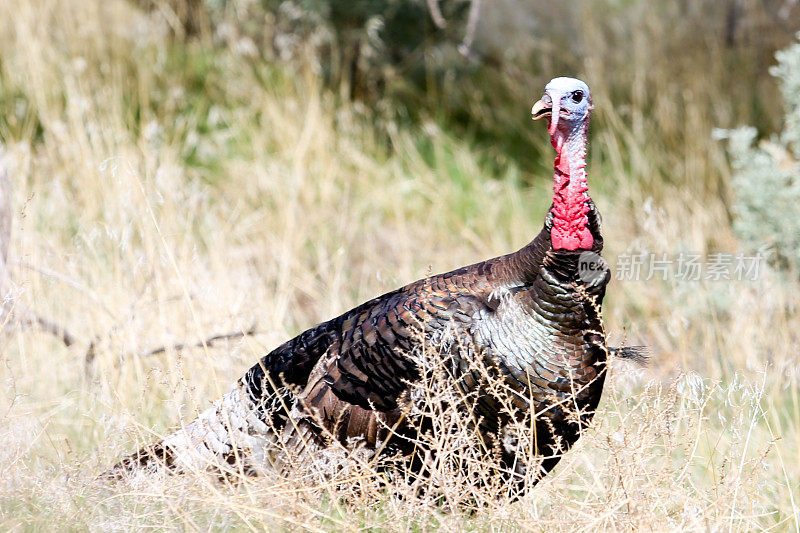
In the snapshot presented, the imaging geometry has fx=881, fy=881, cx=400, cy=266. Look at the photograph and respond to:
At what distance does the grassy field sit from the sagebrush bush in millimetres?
258

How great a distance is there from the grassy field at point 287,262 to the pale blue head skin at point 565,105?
680mm

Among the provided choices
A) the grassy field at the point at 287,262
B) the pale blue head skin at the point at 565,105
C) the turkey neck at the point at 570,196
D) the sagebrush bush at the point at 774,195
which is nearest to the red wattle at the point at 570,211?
the turkey neck at the point at 570,196

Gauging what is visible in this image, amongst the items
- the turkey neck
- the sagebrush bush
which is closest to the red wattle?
the turkey neck

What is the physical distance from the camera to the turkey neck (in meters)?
2.40

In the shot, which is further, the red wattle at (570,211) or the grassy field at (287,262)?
the red wattle at (570,211)

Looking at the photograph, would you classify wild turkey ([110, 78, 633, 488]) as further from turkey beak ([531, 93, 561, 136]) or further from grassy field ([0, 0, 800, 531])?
grassy field ([0, 0, 800, 531])

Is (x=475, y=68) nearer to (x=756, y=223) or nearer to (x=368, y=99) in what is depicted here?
(x=368, y=99)

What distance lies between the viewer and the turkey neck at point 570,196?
94.5 inches

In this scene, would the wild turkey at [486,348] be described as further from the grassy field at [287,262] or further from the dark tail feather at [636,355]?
the dark tail feather at [636,355]

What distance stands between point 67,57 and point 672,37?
4.15m

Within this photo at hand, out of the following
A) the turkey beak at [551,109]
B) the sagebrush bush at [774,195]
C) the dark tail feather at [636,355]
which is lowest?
the dark tail feather at [636,355]

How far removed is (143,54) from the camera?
5891 millimetres

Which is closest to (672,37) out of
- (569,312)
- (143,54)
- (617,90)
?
(617,90)

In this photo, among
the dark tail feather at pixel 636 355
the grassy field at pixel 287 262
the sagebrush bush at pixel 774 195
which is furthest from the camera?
the sagebrush bush at pixel 774 195
